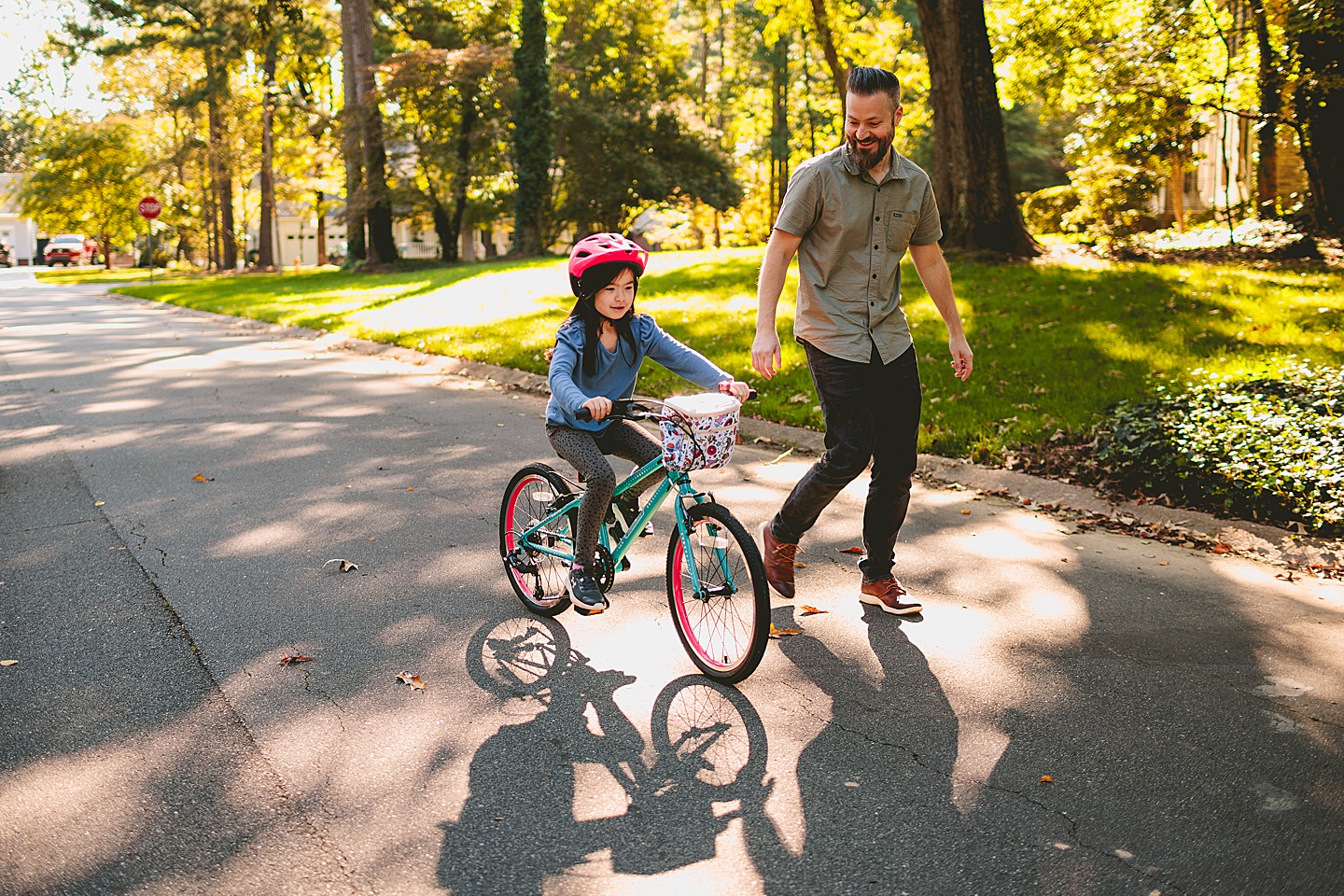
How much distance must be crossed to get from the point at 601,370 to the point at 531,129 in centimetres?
2991

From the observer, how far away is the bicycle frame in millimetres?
4242

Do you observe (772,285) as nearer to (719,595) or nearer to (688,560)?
(688,560)

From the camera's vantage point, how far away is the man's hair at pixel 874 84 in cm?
439

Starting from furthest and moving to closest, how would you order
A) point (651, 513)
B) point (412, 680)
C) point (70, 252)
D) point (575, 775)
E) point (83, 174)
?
point (70, 252), point (83, 174), point (651, 513), point (412, 680), point (575, 775)

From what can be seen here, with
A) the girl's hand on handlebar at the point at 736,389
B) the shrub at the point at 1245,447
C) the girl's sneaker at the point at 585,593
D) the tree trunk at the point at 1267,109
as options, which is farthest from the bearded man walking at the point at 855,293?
the tree trunk at the point at 1267,109

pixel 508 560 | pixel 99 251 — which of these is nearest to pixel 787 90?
pixel 508 560

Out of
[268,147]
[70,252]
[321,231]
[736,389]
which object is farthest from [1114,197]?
[70,252]

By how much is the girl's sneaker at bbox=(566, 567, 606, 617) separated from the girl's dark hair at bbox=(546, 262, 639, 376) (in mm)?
834

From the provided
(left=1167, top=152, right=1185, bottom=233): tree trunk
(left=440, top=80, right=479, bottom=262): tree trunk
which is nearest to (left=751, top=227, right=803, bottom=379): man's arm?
(left=1167, top=152, right=1185, bottom=233): tree trunk

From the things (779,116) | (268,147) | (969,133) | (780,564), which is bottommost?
(780,564)

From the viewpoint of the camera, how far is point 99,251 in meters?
80.2

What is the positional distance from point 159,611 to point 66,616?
405 millimetres

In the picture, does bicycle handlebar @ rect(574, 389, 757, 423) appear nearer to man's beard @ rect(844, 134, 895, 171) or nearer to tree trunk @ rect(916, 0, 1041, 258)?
man's beard @ rect(844, 134, 895, 171)

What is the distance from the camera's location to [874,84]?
4391mm
